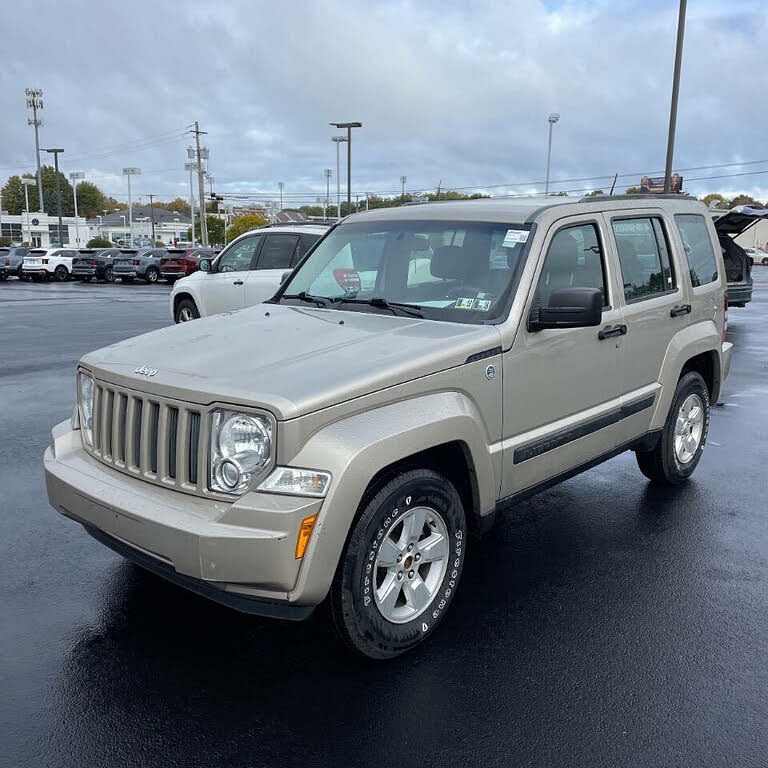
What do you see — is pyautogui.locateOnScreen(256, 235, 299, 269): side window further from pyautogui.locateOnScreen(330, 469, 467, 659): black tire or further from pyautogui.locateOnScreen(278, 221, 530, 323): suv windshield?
pyautogui.locateOnScreen(330, 469, 467, 659): black tire

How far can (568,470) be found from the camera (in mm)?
4355

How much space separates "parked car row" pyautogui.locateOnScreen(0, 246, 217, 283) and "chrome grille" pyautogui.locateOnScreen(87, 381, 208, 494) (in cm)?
3369

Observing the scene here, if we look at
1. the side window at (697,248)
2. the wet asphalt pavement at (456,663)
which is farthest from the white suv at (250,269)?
the wet asphalt pavement at (456,663)

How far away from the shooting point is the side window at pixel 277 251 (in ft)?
38.6

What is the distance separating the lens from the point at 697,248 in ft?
18.4

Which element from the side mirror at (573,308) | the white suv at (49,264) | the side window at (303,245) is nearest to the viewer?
the side mirror at (573,308)

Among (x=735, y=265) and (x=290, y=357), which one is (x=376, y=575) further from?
(x=735, y=265)

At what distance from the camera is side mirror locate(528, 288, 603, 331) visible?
3.74 m

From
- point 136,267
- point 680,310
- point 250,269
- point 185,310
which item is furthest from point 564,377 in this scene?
point 136,267

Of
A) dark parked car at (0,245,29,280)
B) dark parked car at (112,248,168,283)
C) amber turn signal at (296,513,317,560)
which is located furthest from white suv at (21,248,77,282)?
amber turn signal at (296,513,317,560)

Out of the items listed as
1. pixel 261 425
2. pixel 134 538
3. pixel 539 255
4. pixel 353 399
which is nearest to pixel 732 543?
pixel 539 255

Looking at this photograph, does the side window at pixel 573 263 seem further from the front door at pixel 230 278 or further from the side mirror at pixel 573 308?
the front door at pixel 230 278

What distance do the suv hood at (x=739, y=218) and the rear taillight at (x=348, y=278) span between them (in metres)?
8.73

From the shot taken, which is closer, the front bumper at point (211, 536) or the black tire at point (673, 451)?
the front bumper at point (211, 536)
